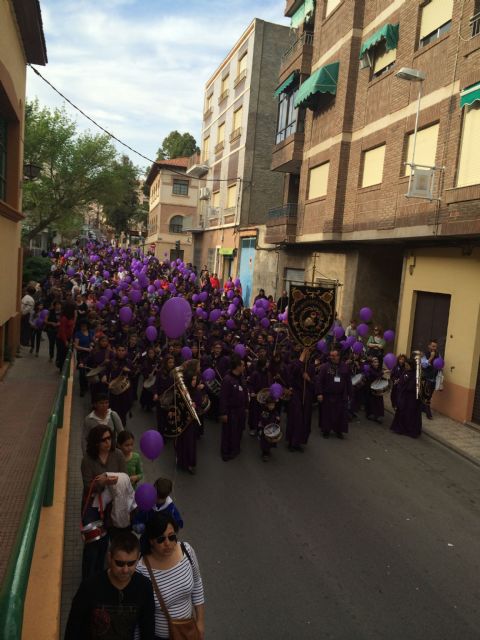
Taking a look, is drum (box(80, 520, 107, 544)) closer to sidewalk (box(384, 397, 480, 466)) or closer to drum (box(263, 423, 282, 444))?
drum (box(263, 423, 282, 444))

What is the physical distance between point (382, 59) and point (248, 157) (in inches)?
545

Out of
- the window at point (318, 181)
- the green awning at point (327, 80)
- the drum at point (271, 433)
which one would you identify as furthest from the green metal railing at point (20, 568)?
the green awning at point (327, 80)

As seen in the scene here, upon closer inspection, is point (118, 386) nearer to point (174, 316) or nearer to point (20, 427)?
point (20, 427)

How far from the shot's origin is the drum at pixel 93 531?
4.17m

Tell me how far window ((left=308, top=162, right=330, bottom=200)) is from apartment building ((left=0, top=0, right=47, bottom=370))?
923 centimetres

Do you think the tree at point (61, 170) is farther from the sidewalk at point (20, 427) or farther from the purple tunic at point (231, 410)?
the purple tunic at point (231, 410)

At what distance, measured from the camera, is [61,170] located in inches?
1267

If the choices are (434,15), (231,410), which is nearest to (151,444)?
(231,410)

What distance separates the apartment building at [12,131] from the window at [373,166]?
8.89 m

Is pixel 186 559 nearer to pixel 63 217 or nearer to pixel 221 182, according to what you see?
pixel 221 182

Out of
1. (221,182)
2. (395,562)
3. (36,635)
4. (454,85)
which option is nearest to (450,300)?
(454,85)

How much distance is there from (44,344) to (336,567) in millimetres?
12684

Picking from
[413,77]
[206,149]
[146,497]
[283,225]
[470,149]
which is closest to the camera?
[146,497]

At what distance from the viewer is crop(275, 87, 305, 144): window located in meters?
19.6
